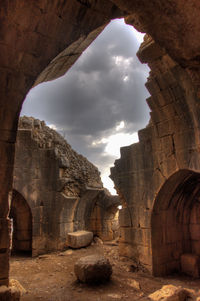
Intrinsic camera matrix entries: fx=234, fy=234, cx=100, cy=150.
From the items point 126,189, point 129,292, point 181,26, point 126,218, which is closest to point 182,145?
point 126,189

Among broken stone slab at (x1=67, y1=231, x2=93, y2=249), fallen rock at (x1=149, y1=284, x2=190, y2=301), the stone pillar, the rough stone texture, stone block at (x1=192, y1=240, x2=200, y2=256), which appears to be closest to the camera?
the stone pillar

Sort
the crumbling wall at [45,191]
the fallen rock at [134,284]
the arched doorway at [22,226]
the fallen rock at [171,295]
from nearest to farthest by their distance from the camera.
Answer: the fallen rock at [171,295], the fallen rock at [134,284], the crumbling wall at [45,191], the arched doorway at [22,226]

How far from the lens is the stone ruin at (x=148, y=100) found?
1.89 metres

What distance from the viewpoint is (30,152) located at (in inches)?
372

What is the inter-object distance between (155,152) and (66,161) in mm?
4457

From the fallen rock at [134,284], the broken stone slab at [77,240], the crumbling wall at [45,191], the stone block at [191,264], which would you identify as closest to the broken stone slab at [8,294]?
the fallen rock at [134,284]

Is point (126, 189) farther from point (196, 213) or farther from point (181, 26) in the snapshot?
point (181, 26)

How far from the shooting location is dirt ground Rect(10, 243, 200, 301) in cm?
507

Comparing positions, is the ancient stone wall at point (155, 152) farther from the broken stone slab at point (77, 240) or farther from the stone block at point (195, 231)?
the broken stone slab at point (77, 240)

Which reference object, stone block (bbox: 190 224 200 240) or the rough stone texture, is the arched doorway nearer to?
the rough stone texture

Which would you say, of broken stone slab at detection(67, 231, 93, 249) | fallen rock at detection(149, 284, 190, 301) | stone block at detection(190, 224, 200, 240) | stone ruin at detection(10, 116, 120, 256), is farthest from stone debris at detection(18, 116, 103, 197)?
fallen rock at detection(149, 284, 190, 301)

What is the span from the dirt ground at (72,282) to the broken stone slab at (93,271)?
147 millimetres

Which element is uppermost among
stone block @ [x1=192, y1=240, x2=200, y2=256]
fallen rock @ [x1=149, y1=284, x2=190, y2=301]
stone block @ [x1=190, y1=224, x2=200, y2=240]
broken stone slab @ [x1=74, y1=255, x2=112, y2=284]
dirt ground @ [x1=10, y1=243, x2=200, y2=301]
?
stone block @ [x1=190, y1=224, x2=200, y2=240]

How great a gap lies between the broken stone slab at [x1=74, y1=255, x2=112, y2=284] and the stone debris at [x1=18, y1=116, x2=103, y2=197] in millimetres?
4086
